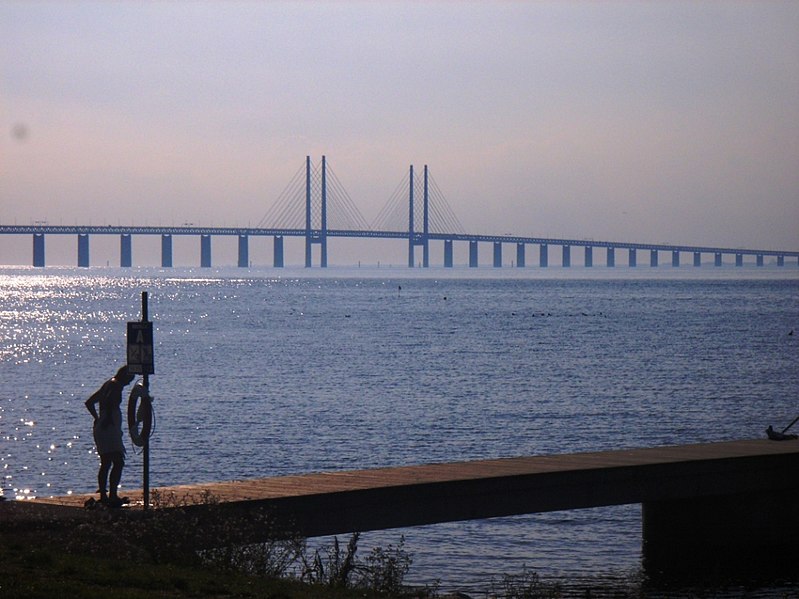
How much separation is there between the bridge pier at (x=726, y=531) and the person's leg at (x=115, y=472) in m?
6.14

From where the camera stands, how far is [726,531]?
1459cm

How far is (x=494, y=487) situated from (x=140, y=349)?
408cm

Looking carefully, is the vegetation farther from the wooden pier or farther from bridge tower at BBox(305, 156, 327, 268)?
bridge tower at BBox(305, 156, 327, 268)

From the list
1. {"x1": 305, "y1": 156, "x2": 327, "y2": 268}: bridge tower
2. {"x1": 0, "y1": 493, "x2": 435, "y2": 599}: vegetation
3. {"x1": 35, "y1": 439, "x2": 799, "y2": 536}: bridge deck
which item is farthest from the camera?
{"x1": 305, "y1": 156, "x2": 327, "y2": 268}: bridge tower

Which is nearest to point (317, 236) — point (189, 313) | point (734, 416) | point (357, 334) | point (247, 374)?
point (189, 313)

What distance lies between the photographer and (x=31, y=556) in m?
9.02

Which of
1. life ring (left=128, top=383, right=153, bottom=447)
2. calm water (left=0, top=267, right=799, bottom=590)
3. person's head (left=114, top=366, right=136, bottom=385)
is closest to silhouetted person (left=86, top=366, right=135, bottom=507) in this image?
person's head (left=114, top=366, right=136, bottom=385)

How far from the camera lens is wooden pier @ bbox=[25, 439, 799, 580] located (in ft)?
40.5

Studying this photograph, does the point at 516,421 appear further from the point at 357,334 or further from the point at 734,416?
the point at 357,334

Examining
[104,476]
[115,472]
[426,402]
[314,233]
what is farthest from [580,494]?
[314,233]

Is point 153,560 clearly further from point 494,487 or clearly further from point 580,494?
point 580,494

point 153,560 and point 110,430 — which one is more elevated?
point 110,430

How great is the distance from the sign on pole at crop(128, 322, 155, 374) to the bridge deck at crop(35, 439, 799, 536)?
134 centimetres

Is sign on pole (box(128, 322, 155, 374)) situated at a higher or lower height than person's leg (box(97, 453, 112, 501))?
higher
